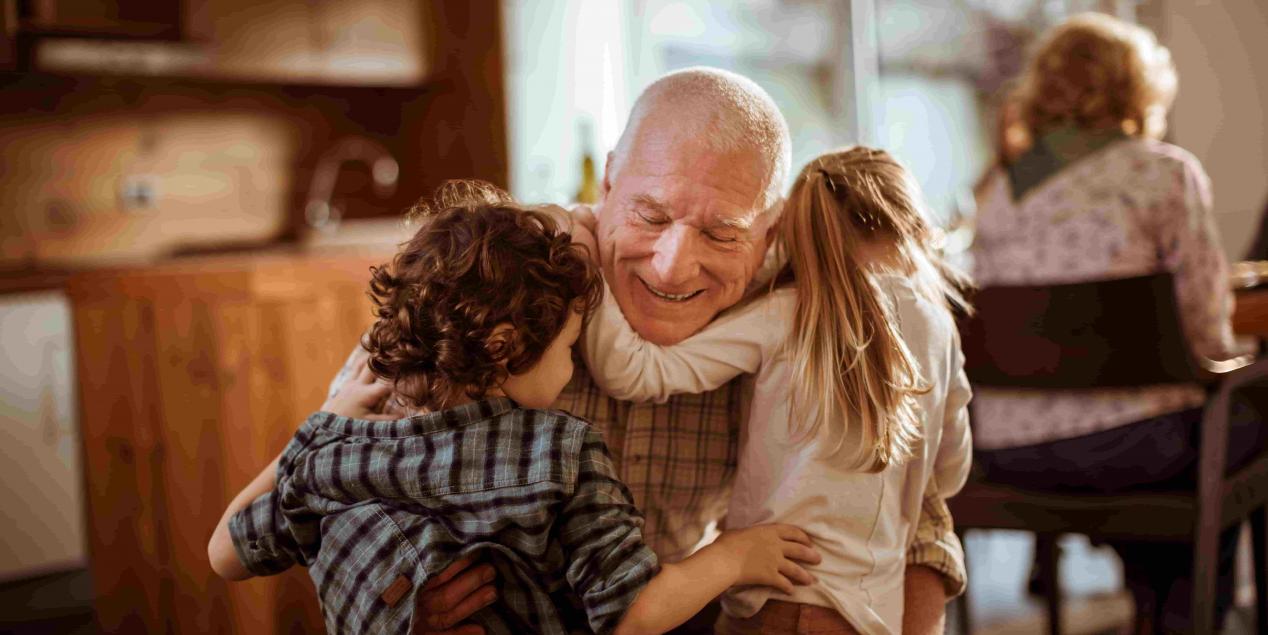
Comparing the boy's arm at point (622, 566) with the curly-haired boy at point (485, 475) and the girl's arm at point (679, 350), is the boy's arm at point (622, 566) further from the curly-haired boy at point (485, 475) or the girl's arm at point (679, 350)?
the girl's arm at point (679, 350)

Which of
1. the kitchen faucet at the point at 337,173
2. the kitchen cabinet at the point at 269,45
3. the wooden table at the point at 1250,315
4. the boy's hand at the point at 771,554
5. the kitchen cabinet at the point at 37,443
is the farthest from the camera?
the kitchen faucet at the point at 337,173

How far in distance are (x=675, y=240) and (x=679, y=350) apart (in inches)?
4.8

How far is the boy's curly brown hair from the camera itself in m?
1.10

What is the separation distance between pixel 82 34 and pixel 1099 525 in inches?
155

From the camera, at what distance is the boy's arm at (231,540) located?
120 centimetres

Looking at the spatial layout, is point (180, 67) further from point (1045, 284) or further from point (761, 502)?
point (761, 502)

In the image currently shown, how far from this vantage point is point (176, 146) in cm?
467

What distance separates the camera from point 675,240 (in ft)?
3.91

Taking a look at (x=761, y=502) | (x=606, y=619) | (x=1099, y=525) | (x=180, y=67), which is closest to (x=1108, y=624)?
(x=1099, y=525)

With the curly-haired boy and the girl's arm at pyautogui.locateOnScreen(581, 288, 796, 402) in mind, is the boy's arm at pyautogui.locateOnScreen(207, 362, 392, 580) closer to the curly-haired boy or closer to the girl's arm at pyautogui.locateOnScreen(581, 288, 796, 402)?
the curly-haired boy

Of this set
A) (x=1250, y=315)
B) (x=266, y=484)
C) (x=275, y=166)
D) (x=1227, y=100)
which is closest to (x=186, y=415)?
(x=266, y=484)

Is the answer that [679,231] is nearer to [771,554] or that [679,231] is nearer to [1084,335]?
[771,554]

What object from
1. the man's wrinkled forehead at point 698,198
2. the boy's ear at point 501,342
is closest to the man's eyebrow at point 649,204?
the man's wrinkled forehead at point 698,198

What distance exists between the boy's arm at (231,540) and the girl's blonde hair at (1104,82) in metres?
2.04
